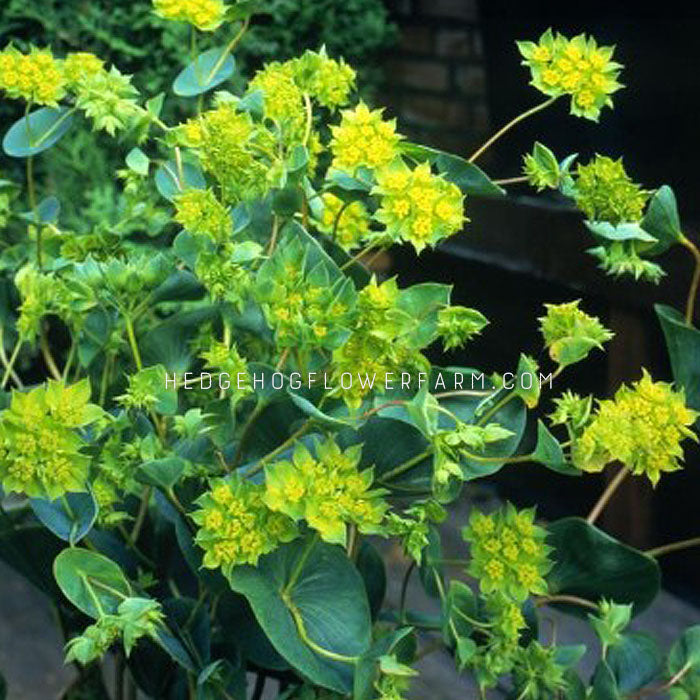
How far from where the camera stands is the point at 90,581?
1.07 meters

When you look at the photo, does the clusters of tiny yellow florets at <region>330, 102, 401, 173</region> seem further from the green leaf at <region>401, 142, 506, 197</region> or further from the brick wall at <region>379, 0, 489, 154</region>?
the brick wall at <region>379, 0, 489, 154</region>

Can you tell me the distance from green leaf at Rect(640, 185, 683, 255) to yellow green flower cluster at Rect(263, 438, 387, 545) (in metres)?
0.33

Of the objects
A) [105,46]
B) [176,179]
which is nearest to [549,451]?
[176,179]

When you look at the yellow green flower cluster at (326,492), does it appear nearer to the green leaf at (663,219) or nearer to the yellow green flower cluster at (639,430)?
the yellow green flower cluster at (639,430)

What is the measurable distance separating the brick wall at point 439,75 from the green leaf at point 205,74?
1743 millimetres

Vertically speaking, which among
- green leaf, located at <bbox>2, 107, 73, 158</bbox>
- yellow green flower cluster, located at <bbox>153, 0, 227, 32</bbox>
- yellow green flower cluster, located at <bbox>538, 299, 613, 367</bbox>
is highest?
yellow green flower cluster, located at <bbox>153, 0, 227, 32</bbox>

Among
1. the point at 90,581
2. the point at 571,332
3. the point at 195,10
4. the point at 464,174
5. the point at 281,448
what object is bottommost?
the point at 90,581

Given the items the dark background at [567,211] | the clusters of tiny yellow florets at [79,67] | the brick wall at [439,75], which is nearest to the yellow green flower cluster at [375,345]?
the clusters of tiny yellow florets at [79,67]

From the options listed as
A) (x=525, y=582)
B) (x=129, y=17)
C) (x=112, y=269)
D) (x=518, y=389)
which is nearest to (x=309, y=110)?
(x=112, y=269)

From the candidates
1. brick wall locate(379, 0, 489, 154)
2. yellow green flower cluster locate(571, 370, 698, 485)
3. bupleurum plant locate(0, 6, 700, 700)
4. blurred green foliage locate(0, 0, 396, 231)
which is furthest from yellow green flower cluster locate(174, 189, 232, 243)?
brick wall locate(379, 0, 489, 154)

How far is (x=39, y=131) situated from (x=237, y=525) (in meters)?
0.53

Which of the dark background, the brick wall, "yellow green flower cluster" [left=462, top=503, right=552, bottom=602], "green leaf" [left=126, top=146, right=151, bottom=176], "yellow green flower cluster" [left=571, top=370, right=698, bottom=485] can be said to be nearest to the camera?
"yellow green flower cluster" [left=571, top=370, right=698, bottom=485]

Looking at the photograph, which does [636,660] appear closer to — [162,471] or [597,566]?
[597,566]

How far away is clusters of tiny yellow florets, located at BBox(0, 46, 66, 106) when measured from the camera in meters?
1.21
